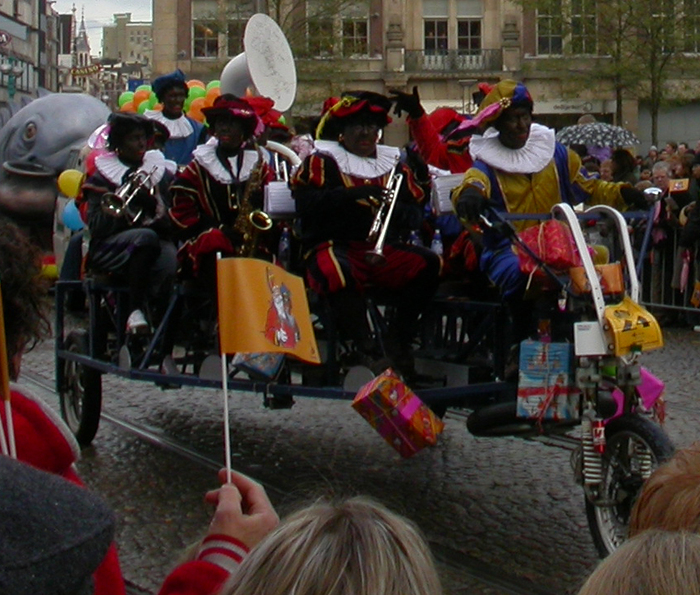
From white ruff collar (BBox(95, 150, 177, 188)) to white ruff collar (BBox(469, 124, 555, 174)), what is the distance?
2145 mm

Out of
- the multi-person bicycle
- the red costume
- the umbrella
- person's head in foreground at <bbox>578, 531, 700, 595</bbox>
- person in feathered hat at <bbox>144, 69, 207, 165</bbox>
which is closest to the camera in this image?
person's head in foreground at <bbox>578, 531, 700, 595</bbox>

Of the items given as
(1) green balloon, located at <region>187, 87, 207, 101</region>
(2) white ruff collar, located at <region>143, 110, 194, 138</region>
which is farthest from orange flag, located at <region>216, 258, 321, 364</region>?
(1) green balloon, located at <region>187, 87, 207, 101</region>

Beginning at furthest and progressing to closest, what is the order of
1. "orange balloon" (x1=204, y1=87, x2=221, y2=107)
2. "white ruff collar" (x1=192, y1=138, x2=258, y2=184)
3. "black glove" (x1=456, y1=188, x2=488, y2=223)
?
"orange balloon" (x1=204, y1=87, x2=221, y2=107), "white ruff collar" (x1=192, y1=138, x2=258, y2=184), "black glove" (x1=456, y1=188, x2=488, y2=223)

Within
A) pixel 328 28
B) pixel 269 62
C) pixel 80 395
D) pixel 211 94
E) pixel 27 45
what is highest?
pixel 27 45

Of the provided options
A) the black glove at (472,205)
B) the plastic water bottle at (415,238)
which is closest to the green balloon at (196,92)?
the plastic water bottle at (415,238)

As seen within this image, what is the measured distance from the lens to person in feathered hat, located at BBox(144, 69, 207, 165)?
10.4 m

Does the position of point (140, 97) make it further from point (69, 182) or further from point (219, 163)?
point (219, 163)

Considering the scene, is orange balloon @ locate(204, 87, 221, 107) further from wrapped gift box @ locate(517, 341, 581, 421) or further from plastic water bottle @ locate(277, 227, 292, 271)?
wrapped gift box @ locate(517, 341, 581, 421)

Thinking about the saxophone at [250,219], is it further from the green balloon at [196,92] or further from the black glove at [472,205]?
the green balloon at [196,92]

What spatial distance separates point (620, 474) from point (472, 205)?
129 centimetres

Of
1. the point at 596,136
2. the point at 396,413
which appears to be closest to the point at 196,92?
the point at 596,136

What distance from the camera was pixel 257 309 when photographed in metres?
3.47

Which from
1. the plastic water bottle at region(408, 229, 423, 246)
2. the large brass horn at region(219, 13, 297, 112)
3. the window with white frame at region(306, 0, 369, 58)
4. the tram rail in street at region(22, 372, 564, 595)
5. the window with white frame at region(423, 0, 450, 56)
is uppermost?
the window with white frame at region(423, 0, 450, 56)

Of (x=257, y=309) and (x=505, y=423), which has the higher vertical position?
(x=257, y=309)
